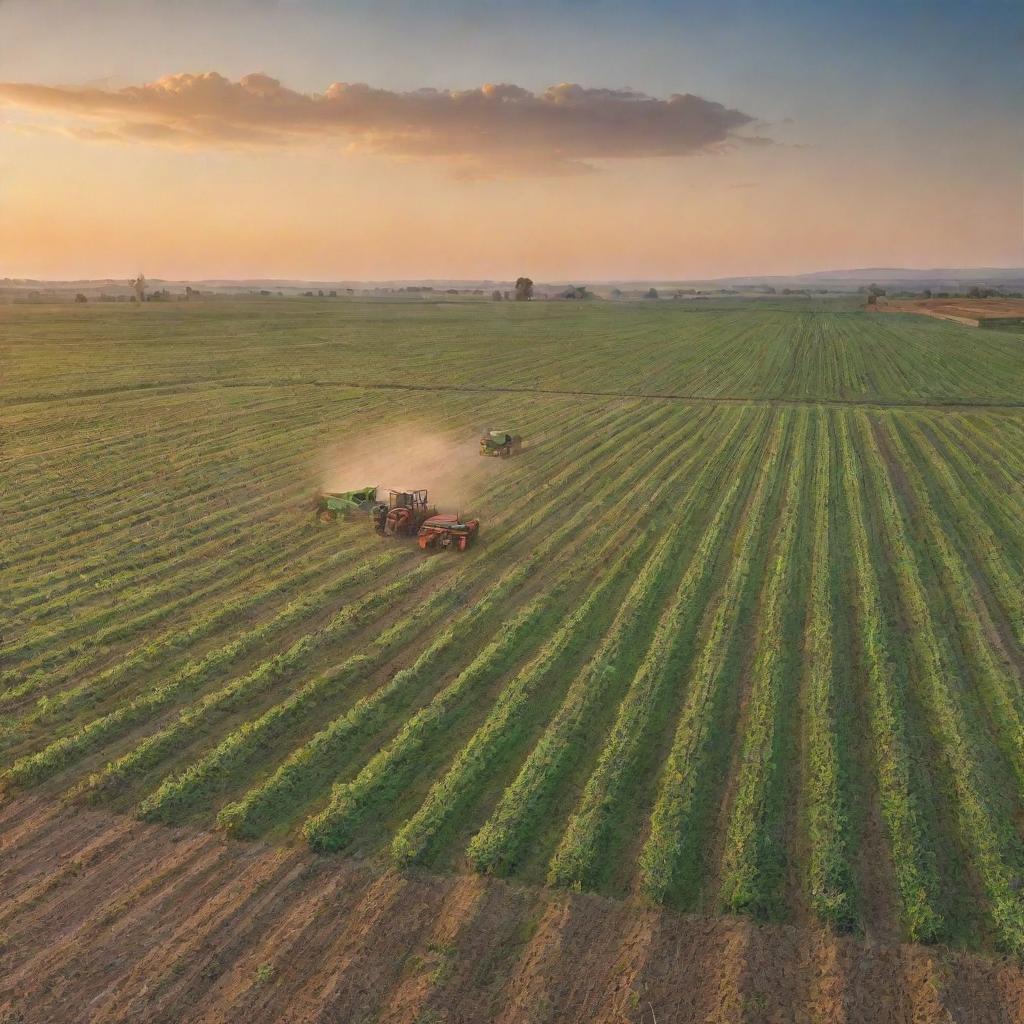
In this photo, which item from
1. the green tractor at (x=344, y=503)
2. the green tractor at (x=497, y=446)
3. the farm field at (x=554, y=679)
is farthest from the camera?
the green tractor at (x=497, y=446)

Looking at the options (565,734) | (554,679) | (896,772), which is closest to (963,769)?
(896,772)

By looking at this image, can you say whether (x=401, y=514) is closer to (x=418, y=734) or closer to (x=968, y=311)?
(x=418, y=734)

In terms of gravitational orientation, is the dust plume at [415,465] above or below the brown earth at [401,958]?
above

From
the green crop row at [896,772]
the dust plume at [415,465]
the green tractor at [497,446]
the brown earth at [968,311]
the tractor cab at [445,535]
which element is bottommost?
the green crop row at [896,772]

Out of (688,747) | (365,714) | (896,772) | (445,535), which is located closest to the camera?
(896,772)

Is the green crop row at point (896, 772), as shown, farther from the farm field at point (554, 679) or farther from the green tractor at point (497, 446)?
the green tractor at point (497, 446)

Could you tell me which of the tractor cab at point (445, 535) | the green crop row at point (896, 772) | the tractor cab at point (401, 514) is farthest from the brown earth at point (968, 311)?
the tractor cab at point (445, 535)

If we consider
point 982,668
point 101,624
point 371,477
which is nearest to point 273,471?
point 371,477
